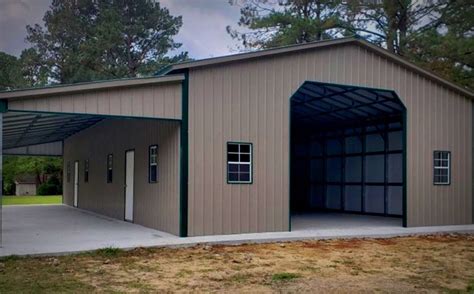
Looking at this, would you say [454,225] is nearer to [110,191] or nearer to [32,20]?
[110,191]

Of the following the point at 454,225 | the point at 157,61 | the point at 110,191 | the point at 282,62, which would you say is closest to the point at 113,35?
the point at 157,61

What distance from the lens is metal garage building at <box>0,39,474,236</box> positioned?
1036 cm

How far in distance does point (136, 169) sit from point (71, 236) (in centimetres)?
308

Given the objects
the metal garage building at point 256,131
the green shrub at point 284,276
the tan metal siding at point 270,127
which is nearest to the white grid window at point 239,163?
the metal garage building at point 256,131

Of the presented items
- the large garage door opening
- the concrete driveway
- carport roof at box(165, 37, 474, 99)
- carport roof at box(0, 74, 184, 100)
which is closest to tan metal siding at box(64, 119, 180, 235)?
the concrete driveway

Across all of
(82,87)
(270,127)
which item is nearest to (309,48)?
(270,127)

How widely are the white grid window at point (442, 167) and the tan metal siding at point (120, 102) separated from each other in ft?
23.4

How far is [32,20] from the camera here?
32.3 meters

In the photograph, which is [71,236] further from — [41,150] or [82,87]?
[41,150]

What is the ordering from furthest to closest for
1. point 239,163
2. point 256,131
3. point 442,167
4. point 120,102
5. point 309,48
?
1. point 442,167
2. point 309,48
3. point 256,131
4. point 239,163
5. point 120,102

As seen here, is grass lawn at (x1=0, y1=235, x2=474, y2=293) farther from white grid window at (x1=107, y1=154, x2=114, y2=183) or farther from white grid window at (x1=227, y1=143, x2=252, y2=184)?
white grid window at (x1=107, y1=154, x2=114, y2=183)

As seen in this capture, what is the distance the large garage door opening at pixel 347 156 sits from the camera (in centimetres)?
1427

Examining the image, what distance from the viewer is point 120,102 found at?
9734 mm

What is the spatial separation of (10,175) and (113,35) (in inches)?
665
